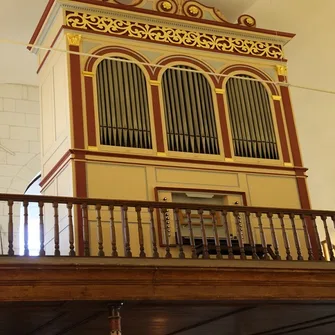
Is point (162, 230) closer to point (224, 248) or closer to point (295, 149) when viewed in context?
point (224, 248)

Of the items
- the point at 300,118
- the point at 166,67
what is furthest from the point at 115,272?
the point at 300,118

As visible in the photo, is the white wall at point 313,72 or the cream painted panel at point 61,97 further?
the white wall at point 313,72

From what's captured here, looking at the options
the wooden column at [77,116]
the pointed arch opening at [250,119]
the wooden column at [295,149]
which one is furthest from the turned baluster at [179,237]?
the wooden column at [295,149]

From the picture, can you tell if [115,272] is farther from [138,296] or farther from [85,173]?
[85,173]

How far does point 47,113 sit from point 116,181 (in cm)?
208

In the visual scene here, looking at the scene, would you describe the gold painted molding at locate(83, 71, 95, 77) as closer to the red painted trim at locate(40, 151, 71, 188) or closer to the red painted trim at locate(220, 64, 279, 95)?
the red painted trim at locate(40, 151, 71, 188)

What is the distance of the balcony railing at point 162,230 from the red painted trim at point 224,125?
47.4 inches

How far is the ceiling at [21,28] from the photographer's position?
1234 cm

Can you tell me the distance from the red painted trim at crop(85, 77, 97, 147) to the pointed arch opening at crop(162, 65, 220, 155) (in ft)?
4.13

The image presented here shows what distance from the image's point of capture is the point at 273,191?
1141 cm

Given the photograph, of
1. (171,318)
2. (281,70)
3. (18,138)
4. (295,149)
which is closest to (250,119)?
(295,149)

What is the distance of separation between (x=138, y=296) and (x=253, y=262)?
5.22 feet

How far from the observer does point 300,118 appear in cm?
1619

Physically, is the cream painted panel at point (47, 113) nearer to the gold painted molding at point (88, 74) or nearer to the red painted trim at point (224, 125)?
the gold painted molding at point (88, 74)
